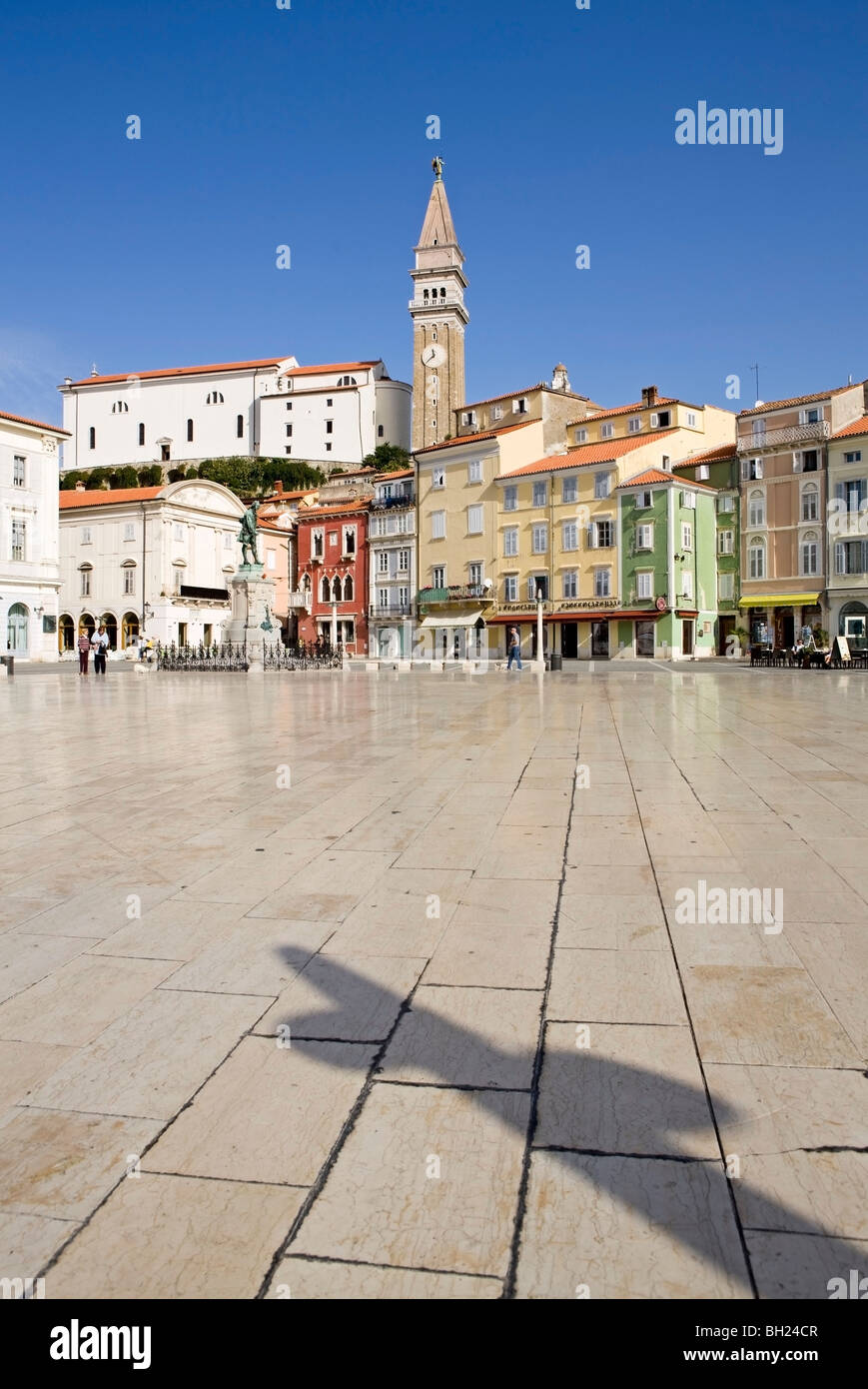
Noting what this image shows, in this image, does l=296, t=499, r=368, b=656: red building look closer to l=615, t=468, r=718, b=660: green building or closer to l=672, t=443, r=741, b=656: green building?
l=615, t=468, r=718, b=660: green building

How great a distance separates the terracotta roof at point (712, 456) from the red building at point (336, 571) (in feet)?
Result: 71.1

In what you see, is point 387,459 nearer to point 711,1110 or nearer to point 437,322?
point 437,322

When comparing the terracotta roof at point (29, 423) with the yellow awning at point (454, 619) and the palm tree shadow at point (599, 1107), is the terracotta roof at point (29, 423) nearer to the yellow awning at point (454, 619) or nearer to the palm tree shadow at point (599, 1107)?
the yellow awning at point (454, 619)

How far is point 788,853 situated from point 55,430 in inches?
2163

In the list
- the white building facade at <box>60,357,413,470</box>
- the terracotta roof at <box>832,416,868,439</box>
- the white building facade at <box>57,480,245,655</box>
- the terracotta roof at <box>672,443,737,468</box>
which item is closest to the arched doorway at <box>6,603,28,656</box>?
the white building facade at <box>57,480,245,655</box>

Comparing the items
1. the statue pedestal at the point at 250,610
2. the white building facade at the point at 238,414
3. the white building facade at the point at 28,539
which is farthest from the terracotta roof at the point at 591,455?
the white building facade at the point at 238,414

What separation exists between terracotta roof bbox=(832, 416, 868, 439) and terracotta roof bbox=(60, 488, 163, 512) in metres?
40.5

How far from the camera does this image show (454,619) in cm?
5884

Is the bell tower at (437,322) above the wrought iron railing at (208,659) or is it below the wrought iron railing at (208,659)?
above

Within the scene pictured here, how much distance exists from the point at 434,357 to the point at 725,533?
5174 centimetres

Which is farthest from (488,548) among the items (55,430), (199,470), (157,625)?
(199,470)

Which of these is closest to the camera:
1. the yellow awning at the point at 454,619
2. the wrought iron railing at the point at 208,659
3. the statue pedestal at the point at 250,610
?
the wrought iron railing at the point at 208,659

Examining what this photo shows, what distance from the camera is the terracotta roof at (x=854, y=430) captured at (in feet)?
148
